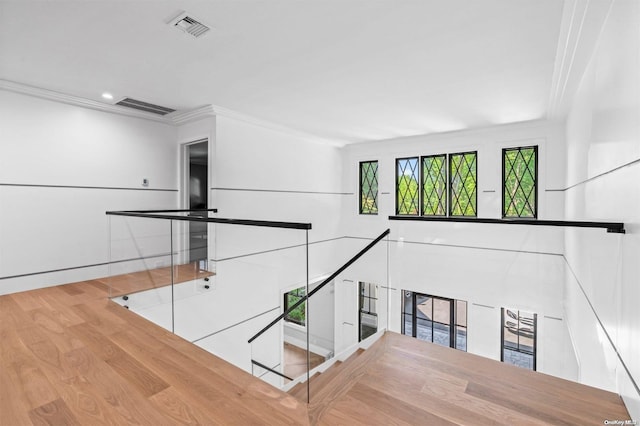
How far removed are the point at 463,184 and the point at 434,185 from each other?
0.55 m

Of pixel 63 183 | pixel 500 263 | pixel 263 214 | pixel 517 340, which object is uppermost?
pixel 63 183

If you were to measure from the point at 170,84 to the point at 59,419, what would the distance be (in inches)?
129

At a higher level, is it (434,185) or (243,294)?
(434,185)

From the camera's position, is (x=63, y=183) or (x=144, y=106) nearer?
(x=63, y=183)

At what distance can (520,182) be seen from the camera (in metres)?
5.46

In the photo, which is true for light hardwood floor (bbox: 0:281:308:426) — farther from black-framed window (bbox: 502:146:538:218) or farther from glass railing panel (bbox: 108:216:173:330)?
black-framed window (bbox: 502:146:538:218)

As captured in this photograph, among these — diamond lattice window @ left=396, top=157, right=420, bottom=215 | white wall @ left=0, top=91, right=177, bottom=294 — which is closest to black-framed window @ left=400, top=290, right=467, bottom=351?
diamond lattice window @ left=396, top=157, right=420, bottom=215

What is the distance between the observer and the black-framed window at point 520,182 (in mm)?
5309

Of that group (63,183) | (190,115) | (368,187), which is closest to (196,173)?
(190,115)

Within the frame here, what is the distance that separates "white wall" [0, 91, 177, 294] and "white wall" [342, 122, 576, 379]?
154 inches

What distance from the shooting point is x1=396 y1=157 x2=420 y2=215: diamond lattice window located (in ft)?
21.5

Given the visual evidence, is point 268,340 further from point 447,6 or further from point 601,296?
point 447,6

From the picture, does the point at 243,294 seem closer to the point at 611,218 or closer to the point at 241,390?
the point at 241,390

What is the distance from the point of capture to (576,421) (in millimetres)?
1632
